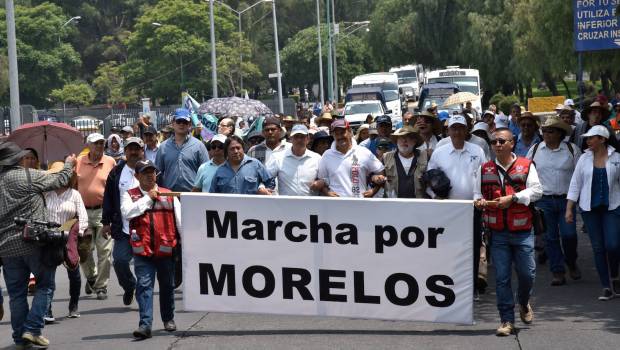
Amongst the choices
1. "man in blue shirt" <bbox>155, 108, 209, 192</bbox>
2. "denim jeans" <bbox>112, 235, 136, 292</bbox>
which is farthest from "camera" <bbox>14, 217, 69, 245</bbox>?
"man in blue shirt" <bbox>155, 108, 209, 192</bbox>

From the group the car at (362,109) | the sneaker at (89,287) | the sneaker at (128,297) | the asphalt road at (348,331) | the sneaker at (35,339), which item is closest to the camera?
the asphalt road at (348,331)

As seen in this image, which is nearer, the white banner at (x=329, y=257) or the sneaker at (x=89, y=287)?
the white banner at (x=329, y=257)

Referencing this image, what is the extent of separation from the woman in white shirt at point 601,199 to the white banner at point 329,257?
7.61ft

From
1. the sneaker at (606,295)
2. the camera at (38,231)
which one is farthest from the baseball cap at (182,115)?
the sneaker at (606,295)

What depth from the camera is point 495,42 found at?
54.7 m

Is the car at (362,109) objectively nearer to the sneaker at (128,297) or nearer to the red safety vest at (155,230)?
the sneaker at (128,297)

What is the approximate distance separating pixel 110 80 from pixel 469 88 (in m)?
49.2

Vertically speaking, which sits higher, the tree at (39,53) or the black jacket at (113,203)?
the tree at (39,53)

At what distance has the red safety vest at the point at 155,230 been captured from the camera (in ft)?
30.8

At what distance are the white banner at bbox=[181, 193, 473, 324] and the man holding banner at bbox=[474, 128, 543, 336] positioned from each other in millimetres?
264

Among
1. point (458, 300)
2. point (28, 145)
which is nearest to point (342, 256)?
point (458, 300)

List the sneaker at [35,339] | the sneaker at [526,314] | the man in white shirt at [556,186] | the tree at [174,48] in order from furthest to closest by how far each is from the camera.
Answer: the tree at [174,48] < the man in white shirt at [556,186] < the sneaker at [526,314] < the sneaker at [35,339]

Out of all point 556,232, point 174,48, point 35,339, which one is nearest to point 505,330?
point 556,232

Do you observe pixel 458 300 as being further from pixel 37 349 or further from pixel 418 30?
pixel 418 30
